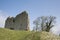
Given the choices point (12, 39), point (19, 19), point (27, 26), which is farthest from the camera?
point (19, 19)

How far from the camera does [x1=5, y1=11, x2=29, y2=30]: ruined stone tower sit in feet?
170

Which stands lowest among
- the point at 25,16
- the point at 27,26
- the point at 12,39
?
the point at 12,39

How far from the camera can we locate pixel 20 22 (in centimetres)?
5409

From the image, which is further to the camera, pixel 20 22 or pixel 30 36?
pixel 20 22

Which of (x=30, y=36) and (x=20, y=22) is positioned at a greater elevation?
(x=20, y=22)

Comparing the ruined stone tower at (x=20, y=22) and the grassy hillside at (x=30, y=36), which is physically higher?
the ruined stone tower at (x=20, y=22)

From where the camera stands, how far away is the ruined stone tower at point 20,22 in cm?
5186

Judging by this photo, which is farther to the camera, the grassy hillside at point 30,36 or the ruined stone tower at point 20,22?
the ruined stone tower at point 20,22

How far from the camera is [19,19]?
54.7 metres

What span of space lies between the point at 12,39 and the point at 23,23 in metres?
24.1

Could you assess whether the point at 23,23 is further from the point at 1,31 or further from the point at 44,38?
the point at 44,38

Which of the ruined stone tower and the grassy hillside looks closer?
the grassy hillside

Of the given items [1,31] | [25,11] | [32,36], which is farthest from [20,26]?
[32,36]

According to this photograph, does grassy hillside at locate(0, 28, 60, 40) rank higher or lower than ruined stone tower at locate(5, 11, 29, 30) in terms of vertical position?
lower
